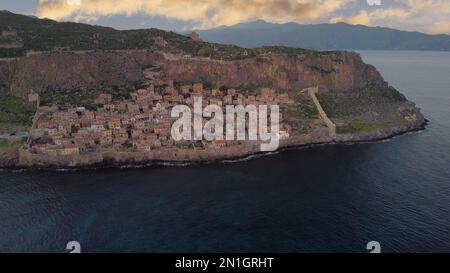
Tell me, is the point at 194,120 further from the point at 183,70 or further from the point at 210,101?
the point at 183,70

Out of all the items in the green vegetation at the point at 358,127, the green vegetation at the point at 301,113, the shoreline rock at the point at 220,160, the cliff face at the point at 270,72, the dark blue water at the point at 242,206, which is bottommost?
the dark blue water at the point at 242,206

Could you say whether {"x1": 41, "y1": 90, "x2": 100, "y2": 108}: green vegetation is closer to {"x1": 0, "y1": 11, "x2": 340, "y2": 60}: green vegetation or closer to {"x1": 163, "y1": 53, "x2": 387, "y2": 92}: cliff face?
{"x1": 0, "y1": 11, "x2": 340, "y2": 60}: green vegetation

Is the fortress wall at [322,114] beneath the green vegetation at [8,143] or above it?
above

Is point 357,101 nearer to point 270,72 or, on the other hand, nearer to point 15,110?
point 270,72

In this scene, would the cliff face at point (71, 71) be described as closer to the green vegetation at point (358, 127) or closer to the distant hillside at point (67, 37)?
the distant hillside at point (67, 37)

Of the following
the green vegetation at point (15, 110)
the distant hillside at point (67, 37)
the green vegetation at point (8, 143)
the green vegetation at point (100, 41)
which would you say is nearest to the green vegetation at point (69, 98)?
the green vegetation at point (15, 110)

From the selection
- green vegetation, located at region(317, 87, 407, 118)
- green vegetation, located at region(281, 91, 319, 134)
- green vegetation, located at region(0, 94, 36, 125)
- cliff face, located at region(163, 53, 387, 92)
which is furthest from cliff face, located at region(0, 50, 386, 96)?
green vegetation, located at region(281, 91, 319, 134)
